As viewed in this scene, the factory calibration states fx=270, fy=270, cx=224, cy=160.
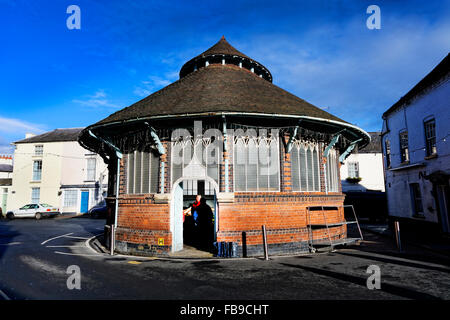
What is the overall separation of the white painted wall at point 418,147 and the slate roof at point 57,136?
3071 centimetres

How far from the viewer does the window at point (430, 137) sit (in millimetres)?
13555

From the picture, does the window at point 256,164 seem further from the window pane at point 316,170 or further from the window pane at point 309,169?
the window pane at point 316,170

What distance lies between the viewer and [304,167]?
32.2ft

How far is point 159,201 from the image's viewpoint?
901 cm

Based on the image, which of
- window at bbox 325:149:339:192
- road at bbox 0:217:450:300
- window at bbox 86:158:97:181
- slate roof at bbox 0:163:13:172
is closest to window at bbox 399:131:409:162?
window at bbox 325:149:339:192

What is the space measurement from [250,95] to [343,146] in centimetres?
482

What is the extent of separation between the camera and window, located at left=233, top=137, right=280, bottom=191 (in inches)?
353

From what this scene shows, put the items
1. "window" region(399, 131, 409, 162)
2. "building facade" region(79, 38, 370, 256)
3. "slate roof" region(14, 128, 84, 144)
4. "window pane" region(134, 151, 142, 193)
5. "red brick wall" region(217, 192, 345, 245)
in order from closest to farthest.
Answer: "red brick wall" region(217, 192, 345, 245) → "building facade" region(79, 38, 370, 256) → "window pane" region(134, 151, 142, 193) → "window" region(399, 131, 409, 162) → "slate roof" region(14, 128, 84, 144)

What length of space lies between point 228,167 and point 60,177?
28.3 meters

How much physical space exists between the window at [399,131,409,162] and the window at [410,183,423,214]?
1724 millimetres

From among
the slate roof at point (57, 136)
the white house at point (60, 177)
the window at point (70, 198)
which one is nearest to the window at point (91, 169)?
the white house at point (60, 177)

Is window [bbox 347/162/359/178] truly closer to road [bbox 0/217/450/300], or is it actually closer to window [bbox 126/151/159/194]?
road [bbox 0/217/450/300]

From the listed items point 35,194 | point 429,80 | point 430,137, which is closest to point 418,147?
point 430,137
